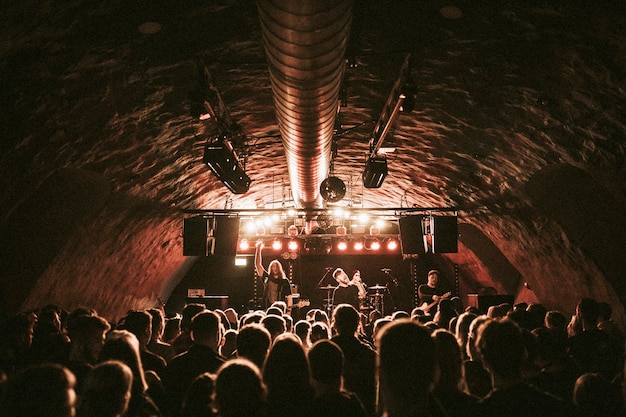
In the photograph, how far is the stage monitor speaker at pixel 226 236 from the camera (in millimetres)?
11602

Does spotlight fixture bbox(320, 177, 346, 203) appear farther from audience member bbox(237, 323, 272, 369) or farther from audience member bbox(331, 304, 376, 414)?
audience member bbox(237, 323, 272, 369)

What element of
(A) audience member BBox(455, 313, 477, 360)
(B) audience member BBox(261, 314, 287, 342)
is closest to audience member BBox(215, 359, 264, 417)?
(B) audience member BBox(261, 314, 287, 342)

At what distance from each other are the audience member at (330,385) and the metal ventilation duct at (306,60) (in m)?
2.40

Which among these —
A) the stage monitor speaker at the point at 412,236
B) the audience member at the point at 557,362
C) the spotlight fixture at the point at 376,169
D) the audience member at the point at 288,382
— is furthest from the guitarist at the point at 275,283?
the audience member at the point at 288,382

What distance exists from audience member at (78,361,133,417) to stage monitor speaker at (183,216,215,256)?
346 inches

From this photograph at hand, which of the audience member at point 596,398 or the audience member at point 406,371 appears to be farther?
the audience member at point 596,398

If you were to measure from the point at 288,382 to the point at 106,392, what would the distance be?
0.93 metres

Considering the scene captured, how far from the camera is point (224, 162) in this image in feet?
27.2

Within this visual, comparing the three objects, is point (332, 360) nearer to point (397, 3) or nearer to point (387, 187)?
point (397, 3)

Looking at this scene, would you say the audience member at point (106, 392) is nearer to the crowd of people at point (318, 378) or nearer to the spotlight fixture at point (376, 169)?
the crowd of people at point (318, 378)

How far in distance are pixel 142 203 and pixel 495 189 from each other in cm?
733

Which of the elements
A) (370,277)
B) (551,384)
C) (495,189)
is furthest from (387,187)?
(551,384)

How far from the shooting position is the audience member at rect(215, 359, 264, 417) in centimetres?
234

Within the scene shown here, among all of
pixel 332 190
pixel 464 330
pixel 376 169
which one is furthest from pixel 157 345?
pixel 332 190
